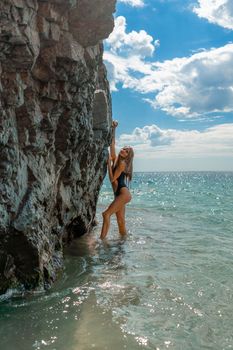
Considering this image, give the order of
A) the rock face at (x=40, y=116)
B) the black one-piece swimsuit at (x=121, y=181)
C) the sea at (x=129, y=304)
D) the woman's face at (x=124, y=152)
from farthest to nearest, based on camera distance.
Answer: the black one-piece swimsuit at (x=121, y=181) → the woman's face at (x=124, y=152) → the rock face at (x=40, y=116) → the sea at (x=129, y=304)

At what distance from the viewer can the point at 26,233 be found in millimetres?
7480

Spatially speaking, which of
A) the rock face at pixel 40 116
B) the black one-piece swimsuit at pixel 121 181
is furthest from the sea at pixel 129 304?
the black one-piece swimsuit at pixel 121 181

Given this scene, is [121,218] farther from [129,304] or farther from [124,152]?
[129,304]

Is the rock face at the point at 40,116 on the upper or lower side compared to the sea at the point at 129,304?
upper

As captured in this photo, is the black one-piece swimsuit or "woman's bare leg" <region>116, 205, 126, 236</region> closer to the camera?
the black one-piece swimsuit

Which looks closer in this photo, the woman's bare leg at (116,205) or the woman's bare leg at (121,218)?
the woman's bare leg at (116,205)

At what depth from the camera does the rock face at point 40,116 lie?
23.8 feet

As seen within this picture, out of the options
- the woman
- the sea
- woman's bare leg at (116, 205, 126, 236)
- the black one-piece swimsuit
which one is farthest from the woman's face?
the sea

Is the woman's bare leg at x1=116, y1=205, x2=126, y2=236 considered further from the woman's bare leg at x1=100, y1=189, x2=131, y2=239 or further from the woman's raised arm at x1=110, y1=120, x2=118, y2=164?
the woman's raised arm at x1=110, y1=120, x2=118, y2=164

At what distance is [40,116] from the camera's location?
28.3 ft

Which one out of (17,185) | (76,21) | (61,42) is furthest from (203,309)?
(76,21)

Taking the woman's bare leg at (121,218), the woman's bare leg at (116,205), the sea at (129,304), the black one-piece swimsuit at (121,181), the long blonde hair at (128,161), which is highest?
the long blonde hair at (128,161)

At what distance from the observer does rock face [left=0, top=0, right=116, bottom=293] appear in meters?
7.26

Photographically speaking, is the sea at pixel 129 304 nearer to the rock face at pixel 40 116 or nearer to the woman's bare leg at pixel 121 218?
the rock face at pixel 40 116
